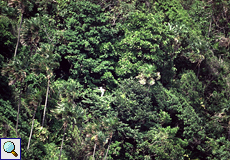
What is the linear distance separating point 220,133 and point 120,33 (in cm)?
1225

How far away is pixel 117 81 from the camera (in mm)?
28109

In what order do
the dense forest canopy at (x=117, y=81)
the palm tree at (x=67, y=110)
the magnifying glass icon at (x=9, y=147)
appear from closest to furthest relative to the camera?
the magnifying glass icon at (x=9, y=147) < the palm tree at (x=67, y=110) < the dense forest canopy at (x=117, y=81)

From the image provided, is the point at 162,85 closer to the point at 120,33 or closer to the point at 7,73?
the point at 120,33

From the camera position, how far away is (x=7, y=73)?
19953mm

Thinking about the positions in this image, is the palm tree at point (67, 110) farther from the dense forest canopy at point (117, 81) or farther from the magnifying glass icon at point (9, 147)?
the magnifying glass icon at point (9, 147)

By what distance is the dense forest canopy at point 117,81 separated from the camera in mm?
22484

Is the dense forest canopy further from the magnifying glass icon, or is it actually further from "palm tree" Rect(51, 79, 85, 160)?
the magnifying glass icon

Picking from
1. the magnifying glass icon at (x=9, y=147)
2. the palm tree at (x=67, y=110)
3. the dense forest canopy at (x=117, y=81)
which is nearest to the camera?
the magnifying glass icon at (x=9, y=147)

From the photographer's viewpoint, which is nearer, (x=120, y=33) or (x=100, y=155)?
(x=100, y=155)

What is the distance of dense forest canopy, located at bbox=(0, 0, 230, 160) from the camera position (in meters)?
22.5

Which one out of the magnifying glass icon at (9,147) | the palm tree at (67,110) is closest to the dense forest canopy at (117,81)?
the palm tree at (67,110)

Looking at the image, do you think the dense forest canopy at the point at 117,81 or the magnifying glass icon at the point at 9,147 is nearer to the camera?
the magnifying glass icon at the point at 9,147

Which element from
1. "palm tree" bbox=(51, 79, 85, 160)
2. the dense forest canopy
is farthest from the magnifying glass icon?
the dense forest canopy

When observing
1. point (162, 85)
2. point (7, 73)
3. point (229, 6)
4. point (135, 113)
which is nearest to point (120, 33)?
point (162, 85)
